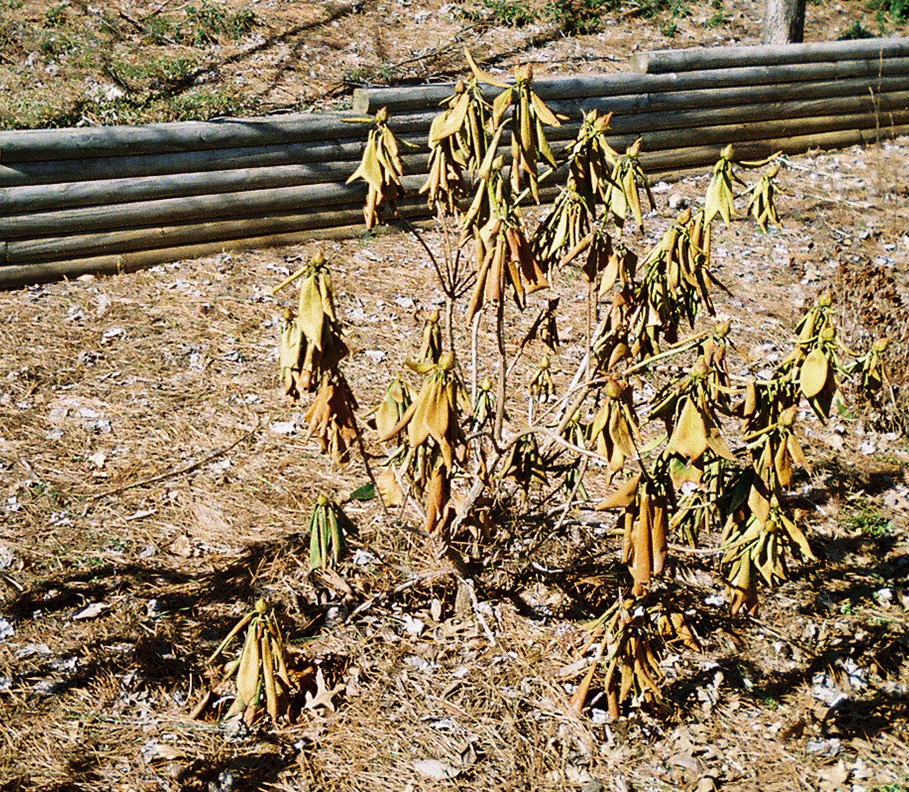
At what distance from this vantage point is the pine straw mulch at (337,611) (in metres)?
2.96

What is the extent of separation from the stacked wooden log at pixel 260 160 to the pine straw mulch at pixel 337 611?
1.72 feet

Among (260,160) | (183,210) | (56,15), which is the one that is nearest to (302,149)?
(260,160)

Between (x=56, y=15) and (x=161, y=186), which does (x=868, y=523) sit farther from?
(x=56, y=15)

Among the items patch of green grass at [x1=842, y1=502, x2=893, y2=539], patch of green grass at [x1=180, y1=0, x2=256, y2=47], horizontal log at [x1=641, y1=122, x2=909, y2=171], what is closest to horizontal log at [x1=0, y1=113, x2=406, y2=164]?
patch of green grass at [x1=180, y1=0, x2=256, y2=47]

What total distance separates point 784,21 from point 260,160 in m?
4.95

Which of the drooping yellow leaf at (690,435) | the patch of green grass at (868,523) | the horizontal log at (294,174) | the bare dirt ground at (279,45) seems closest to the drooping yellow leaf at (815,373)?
the drooping yellow leaf at (690,435)

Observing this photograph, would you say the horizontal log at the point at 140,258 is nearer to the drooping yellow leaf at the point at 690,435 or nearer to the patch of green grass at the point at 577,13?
the patch of green grass at the point at 577,13

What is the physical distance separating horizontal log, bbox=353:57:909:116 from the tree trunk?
590 millimetres

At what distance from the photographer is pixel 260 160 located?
565cm

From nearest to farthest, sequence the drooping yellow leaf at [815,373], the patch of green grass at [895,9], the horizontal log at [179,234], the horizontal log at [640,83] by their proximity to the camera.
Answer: the drooping yellow leaf at [815,373] → the horizontal log at [179,234] → the horizontal log at [640,83] → the patch of green grass at [895,9]

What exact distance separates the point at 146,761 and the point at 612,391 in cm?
→ 187

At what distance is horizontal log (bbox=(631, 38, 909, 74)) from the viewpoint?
6.80m

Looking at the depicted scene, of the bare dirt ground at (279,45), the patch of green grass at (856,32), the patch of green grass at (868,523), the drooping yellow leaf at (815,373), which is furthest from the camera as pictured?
the patch of green grass at (856,32)

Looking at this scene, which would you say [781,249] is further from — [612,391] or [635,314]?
[612,391]
